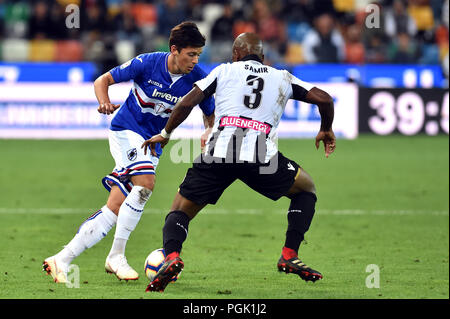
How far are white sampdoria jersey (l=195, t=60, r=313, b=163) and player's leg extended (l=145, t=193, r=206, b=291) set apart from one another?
0.43 metres

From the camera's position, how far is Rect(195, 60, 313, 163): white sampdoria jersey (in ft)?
21.4

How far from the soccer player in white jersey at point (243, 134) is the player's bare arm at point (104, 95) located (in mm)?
399

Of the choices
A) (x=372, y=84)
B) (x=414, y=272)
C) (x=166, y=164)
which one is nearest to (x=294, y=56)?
(x=372, y=84)

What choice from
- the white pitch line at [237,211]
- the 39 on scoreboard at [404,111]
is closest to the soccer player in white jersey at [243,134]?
the white pitch line at [237,211]

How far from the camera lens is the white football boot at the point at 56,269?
6816 mm

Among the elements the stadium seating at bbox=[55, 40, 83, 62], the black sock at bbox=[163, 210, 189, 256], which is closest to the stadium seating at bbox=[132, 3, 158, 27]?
Result: the stadium seating at bbox=[55, 40, 83, 62]

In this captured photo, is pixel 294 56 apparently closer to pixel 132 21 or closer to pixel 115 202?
pixel 132 21

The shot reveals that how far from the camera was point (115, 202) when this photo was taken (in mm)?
7137

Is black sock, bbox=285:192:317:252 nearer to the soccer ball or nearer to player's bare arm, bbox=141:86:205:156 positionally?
the soccer ball

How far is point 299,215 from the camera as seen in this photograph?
22.7ft

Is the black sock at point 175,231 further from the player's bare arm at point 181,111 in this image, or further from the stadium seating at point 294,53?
the stadium seating at point 294,53

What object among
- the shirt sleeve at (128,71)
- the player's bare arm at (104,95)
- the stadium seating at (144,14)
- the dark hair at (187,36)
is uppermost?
the stadium seating at (144,14)

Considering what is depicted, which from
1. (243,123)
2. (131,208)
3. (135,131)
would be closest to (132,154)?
(135,131)

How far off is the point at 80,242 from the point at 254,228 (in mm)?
3755
